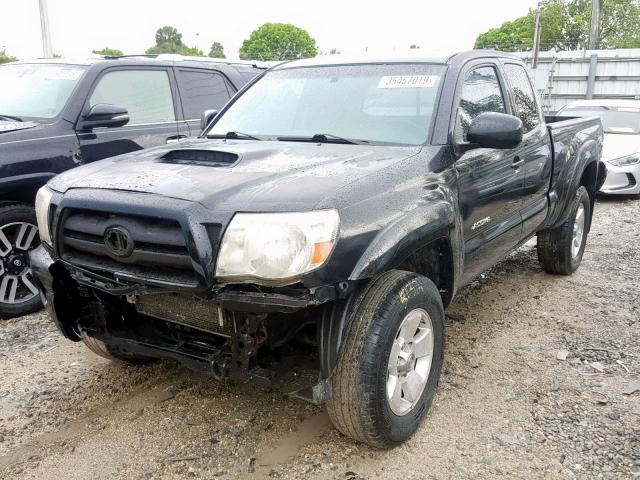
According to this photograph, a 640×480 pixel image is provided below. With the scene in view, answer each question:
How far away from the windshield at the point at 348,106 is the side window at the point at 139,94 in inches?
64.5

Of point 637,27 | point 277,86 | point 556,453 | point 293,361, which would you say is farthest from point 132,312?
point 637,27

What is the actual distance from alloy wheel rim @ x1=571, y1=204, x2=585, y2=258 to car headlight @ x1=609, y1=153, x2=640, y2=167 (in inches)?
179

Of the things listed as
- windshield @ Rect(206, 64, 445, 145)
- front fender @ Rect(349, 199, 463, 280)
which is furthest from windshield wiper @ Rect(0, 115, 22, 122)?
front fender @ Rect(349, 199, 463, 280)

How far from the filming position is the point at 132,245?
243 centimetres

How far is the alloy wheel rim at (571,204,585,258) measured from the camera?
5.36 metres

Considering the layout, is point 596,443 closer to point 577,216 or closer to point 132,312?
point 132,312

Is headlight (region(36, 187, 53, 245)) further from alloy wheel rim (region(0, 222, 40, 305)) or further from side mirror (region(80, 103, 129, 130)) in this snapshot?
side mirror (region(80, 103, 129, 130))

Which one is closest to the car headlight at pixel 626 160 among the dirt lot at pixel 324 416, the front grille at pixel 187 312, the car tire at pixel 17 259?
the dirt lot at pixel 324 416

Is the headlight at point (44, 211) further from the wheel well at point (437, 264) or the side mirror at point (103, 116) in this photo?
the side mirror at point (103, 116)

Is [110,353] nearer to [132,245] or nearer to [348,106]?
[132,245]

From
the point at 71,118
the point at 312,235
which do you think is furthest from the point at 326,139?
the point at 71,118

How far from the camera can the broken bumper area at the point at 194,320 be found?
2328 millimetres

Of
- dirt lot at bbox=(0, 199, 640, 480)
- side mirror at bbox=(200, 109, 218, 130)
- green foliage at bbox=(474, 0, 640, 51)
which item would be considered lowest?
dirt lot at bbox=(0, 199, 640, 480)

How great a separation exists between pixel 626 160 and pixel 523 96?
6007mm
